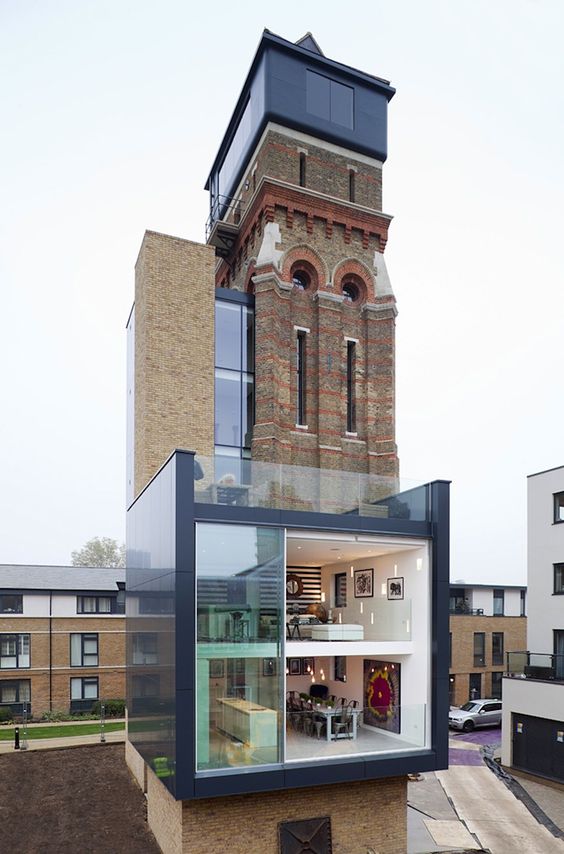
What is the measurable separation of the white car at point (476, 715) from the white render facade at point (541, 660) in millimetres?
7257

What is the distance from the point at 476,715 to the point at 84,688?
1931 centimetres

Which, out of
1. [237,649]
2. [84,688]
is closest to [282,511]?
[237,649]

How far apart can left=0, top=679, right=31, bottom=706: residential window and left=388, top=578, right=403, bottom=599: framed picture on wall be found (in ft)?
75.0

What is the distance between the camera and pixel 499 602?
1571 inches

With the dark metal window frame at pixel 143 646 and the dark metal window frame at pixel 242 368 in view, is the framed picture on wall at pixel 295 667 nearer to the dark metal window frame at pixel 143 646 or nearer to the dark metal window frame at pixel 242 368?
the dark metal window frame at pixel 143 646

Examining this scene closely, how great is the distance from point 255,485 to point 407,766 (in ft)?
23.1

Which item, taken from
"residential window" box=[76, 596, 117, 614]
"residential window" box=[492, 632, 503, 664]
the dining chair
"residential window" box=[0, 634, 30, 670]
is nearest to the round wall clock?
the dining chair

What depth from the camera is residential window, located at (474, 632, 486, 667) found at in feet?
122

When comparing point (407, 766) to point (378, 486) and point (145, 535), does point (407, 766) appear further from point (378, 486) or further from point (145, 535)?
point (145, 535)

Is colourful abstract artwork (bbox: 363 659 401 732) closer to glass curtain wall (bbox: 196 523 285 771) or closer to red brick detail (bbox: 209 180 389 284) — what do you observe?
→ glass curtain wall (bbox: 196 523 285 771)

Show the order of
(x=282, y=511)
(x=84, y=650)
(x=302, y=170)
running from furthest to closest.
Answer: (x=84, y=650), (x=302, y=170), (x=282, y=511)

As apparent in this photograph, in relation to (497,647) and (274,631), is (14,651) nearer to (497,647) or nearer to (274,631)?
(274,631)

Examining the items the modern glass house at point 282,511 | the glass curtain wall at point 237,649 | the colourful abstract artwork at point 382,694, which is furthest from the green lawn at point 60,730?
the glass curtain wall at point 237,649

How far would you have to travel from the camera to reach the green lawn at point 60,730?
27.5m
